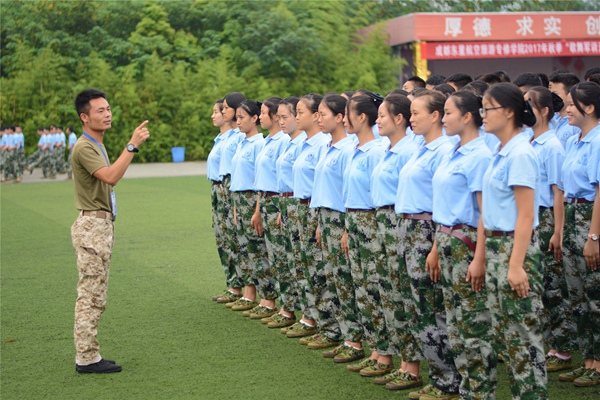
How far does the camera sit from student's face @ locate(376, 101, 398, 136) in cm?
511

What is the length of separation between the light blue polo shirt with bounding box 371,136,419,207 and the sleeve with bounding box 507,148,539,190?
1144 millimetres

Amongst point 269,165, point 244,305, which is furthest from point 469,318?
point 244,305

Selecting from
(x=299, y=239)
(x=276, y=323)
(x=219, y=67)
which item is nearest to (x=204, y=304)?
(x=276, y=323)

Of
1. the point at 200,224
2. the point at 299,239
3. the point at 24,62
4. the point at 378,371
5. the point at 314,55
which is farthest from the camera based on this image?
the point at 314,55

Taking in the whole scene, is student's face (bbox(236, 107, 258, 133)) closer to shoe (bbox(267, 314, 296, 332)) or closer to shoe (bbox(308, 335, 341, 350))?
shoe (bbox(267, 314, 296, 332))

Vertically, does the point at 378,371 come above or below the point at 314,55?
below

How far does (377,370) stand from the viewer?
210 inches

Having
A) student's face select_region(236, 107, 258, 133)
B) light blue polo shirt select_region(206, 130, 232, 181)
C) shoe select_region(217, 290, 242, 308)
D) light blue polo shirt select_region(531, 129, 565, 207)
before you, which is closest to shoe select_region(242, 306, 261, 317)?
shoe select_region(217, 290, 242, 308)

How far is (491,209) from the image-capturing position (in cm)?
401

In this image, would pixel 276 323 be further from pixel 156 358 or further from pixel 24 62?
pixel 24 62

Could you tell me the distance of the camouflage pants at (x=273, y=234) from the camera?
6812mm

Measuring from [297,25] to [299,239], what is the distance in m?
24.4

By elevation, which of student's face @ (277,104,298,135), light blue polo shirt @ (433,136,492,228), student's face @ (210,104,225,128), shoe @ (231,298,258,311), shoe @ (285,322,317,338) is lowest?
A: shoe @ (285,322,317,338)

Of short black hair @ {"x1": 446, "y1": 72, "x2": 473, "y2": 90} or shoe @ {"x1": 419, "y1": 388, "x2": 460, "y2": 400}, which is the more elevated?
short black hair @ {"x1": 446, "y1": 72, "x2": 473, "y2": 90}
